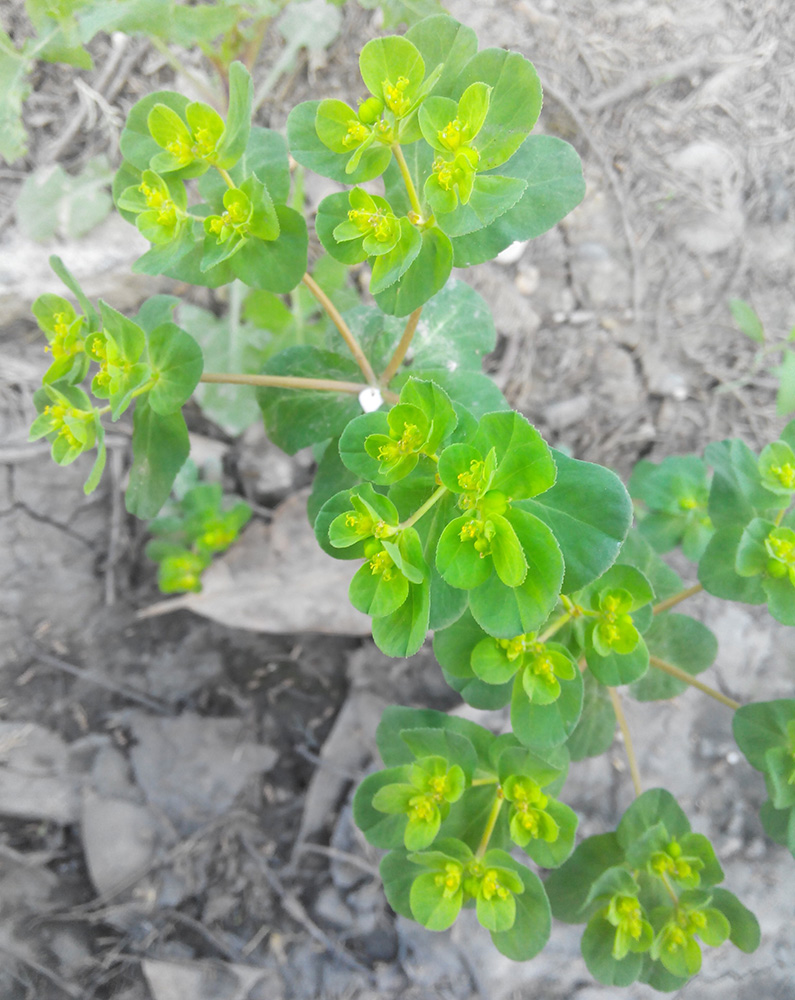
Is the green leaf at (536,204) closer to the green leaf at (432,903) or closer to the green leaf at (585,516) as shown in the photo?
the green leaf at (585,516)

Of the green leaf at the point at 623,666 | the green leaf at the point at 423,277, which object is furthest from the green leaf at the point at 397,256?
the green leaf at the point at 623,666

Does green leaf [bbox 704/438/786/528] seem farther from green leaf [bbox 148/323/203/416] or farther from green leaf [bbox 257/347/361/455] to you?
green leaf [bbox 148/323/203/416]

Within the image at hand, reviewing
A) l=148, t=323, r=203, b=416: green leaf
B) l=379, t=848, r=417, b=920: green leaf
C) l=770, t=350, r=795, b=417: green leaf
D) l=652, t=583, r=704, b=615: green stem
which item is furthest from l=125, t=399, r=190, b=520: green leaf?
l=770, t=350, r=795, b=417: green leaf

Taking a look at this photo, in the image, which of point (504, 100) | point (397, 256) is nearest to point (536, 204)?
point (504, 100)

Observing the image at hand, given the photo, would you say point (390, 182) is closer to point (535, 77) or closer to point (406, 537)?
point (535, 77)

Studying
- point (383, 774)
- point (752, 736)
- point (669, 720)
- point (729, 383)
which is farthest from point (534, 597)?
point (729, 383)

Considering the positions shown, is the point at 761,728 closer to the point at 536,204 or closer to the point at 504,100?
the point at 536,204
